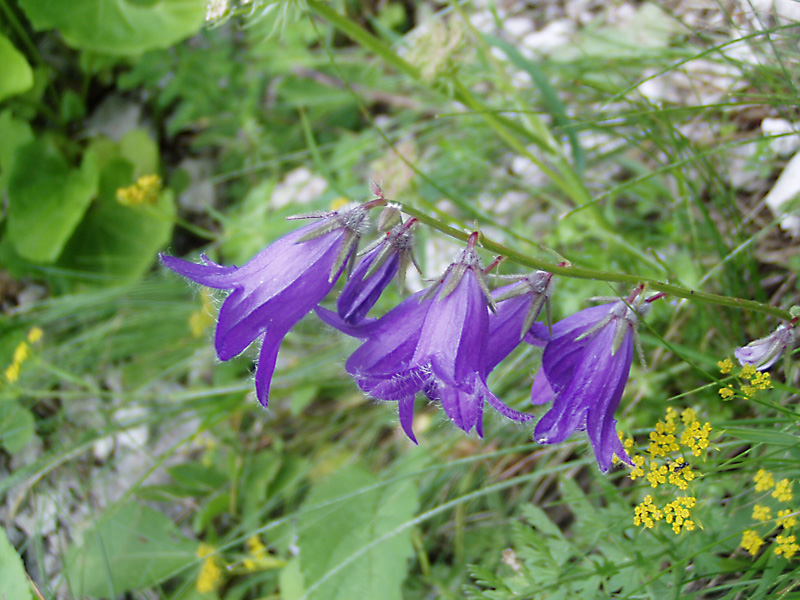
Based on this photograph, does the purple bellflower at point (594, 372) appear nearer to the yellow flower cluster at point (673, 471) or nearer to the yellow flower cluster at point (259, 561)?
the yellow flower cluster at point (673, 471)

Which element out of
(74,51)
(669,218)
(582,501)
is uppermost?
(74,51)

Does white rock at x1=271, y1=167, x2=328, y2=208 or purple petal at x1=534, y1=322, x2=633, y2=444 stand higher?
white rock at x1=271, y1=167, x2=328, y2=208

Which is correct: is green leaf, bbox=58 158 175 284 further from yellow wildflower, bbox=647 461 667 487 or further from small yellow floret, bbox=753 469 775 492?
small yellow floret, bbox=753 469 775 492

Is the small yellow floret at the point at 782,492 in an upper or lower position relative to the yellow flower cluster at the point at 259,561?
upper

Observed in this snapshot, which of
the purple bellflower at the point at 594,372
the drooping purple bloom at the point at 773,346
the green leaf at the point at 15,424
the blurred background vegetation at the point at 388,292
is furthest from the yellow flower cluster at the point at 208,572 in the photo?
the drooping purple bloom at the point at 773,346

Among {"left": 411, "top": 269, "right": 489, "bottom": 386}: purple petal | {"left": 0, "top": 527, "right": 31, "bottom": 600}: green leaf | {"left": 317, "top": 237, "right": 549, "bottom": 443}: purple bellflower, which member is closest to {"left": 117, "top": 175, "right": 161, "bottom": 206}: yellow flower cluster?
{"left": 0, "top": 527, "right": 31, "bottom": 600}: green leaf

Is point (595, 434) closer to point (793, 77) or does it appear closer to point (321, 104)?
point (793, 77)

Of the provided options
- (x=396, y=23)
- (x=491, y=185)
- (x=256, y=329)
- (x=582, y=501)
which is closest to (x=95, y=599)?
(x=256, y=329)
